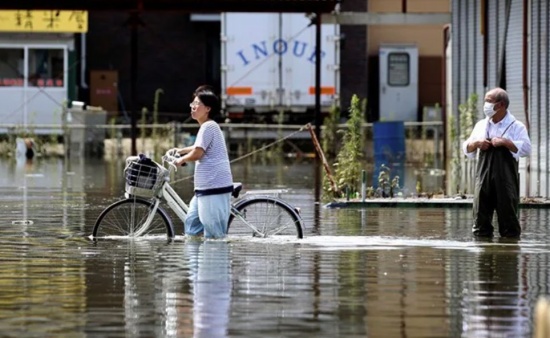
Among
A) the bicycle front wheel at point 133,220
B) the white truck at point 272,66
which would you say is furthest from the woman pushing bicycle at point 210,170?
the white truck at point 272,66

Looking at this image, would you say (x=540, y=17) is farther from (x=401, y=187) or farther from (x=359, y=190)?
(x=359, y=190)

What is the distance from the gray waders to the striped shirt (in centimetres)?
284

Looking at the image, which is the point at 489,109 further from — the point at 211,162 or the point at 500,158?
the point at 211,162

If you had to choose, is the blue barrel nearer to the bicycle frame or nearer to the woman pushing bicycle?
the bicycle frame

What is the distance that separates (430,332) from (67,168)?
25.1 metres

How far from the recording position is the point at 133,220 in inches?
628

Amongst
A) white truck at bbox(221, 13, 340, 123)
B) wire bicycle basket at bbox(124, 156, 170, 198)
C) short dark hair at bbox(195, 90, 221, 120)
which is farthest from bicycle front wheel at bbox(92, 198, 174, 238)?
white truck at bbox(221, 13, 340, 123)

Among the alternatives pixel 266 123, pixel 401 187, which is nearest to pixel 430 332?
pixel 401 187

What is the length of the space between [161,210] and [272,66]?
1196 inches

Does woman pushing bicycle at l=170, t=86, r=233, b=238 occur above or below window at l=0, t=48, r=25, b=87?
below

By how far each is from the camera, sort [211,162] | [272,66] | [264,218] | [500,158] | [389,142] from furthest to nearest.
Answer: [272,66] → [389,142] → [500,158] → [264,218] → [211,162]

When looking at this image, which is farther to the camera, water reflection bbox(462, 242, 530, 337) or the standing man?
the standing man

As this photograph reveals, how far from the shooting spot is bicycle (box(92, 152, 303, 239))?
15633mm

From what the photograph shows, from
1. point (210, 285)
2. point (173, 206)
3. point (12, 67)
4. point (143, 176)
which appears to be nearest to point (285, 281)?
point (210, 285)
